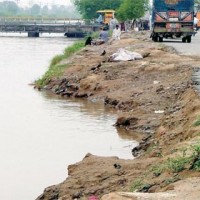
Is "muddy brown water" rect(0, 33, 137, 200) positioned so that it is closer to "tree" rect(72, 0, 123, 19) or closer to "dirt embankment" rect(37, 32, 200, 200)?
"dirt embankment" rect(37, 32, 200, 200)

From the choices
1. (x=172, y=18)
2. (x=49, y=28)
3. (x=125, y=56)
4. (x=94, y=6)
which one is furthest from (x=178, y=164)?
(x=94, y=6)

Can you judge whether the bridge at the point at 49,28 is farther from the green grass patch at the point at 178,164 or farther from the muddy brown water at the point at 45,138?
the green grass patch at the point at 178,164

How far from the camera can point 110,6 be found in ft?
384

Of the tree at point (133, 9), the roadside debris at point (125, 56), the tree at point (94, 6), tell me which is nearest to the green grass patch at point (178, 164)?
the roadside debris at point (125, 56)

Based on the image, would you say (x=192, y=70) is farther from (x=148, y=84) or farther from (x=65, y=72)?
(x=65, y=72)

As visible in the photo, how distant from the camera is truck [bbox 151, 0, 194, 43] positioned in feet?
124

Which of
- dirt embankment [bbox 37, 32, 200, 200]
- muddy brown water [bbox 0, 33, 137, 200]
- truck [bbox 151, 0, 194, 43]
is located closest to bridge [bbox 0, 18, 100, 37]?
truck [bbox 151, 0, 194, 43]

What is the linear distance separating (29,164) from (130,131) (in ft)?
14.4

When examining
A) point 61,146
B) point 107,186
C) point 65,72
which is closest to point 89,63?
point 65,72

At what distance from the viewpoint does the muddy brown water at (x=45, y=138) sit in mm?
12758

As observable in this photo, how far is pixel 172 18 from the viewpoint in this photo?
124 feet

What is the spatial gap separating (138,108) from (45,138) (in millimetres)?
3741

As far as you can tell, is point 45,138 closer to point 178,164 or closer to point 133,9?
point 178,164

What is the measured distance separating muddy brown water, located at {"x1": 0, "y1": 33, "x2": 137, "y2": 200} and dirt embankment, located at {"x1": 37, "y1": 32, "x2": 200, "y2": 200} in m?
0.63
